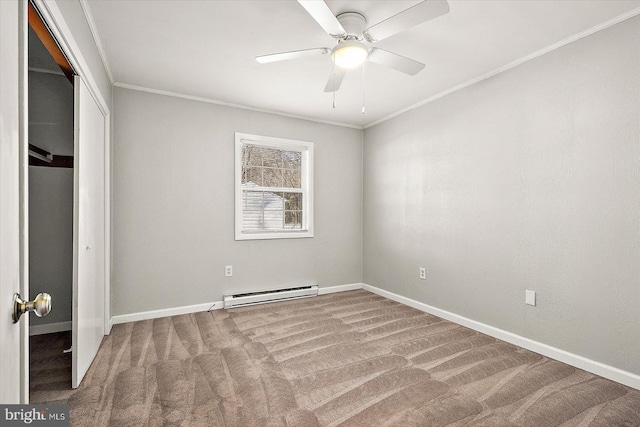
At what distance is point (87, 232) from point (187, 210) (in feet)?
4.29

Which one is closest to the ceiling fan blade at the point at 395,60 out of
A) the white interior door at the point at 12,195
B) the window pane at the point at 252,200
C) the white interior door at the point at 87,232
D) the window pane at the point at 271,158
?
the white interior door at the point at 12,195

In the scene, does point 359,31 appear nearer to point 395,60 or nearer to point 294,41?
point 395,60

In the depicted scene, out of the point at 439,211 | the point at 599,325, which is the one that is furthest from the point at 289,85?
the point at 599,325

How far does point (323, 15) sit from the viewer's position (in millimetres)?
1750

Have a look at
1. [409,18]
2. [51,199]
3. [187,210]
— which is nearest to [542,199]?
[409,18]

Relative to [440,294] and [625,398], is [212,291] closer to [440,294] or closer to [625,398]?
[440,294]

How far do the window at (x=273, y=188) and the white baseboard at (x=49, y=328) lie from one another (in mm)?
1832

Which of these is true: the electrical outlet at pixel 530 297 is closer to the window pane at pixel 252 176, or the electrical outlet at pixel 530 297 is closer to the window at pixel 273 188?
the window at pixel 273 188

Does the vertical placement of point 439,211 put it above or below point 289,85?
below

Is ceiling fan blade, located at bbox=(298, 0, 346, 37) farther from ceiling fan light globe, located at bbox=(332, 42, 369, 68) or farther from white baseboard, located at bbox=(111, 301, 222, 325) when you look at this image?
white baseboard, located at bbox=(111, 301, 222, 325)

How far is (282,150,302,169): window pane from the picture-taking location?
420cm

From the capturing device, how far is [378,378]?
84.0 inches

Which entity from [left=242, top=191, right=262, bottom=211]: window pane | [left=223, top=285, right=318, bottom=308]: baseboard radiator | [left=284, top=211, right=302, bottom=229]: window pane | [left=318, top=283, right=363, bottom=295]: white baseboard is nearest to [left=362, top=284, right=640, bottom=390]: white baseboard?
[left=318, top=283, right=363, bottom=295]: white baseboard

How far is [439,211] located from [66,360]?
11.9 ft
